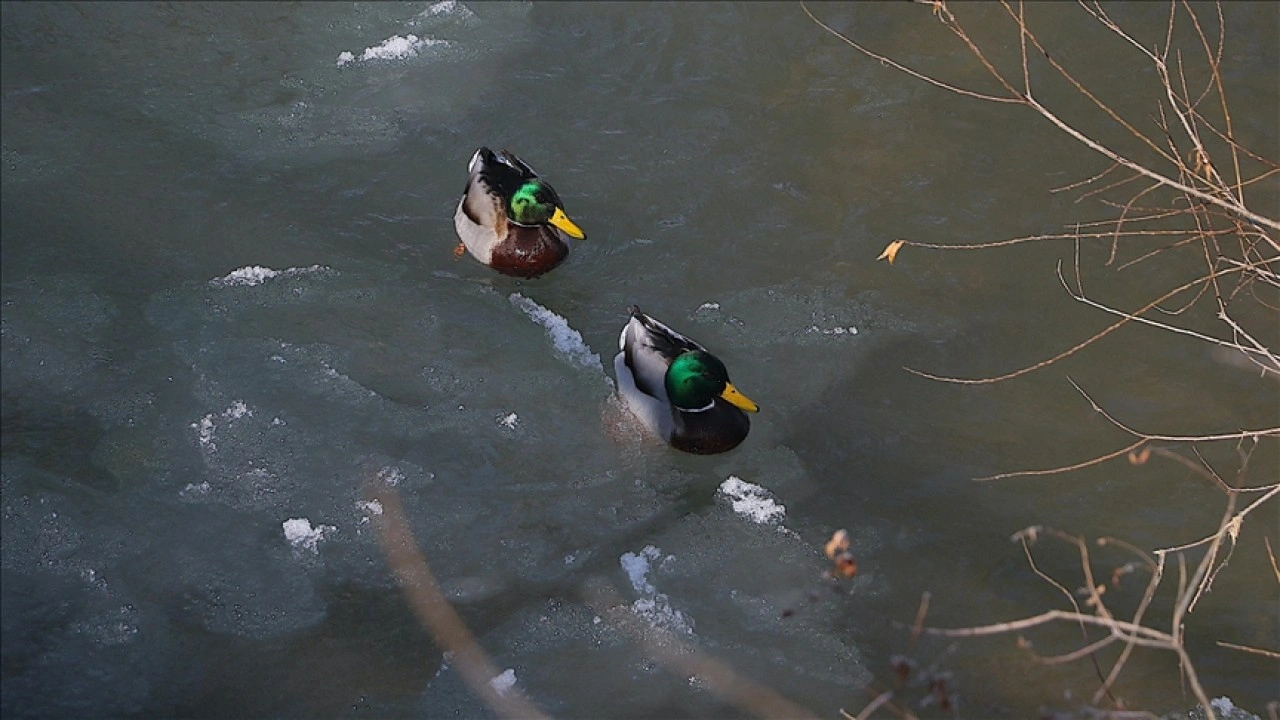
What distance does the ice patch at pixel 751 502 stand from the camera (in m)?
4.37

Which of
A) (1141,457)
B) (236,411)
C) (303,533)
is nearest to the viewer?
(1141,457)

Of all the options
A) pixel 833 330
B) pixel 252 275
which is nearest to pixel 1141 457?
pixel 833 330

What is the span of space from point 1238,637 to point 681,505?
1.78m

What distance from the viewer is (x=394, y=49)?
6262 mm

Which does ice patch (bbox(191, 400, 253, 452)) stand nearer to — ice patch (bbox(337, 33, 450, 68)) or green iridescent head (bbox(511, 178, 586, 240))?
green iridescent head (bbox(511, 178, 586, 240))

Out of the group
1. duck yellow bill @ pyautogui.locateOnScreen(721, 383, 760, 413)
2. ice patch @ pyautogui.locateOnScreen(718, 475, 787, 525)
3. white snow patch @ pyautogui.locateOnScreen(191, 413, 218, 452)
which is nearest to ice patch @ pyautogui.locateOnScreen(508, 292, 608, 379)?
duck yellow bill @ pyautogui.locateOnScreen(721, 383, 760, 413)

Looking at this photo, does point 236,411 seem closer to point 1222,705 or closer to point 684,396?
point 684,396

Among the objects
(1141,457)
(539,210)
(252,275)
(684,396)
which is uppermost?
(1141,457)

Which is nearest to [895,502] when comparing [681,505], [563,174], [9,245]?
[681,505]

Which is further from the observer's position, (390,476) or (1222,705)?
(390,476)

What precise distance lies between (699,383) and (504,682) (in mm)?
1257

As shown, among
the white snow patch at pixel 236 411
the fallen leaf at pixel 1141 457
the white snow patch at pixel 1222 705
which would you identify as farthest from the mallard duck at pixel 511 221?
the white snow patch at pixel 1222 705

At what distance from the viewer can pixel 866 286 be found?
5207 millimetres

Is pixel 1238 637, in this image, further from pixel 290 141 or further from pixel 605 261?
pixel 290 141
